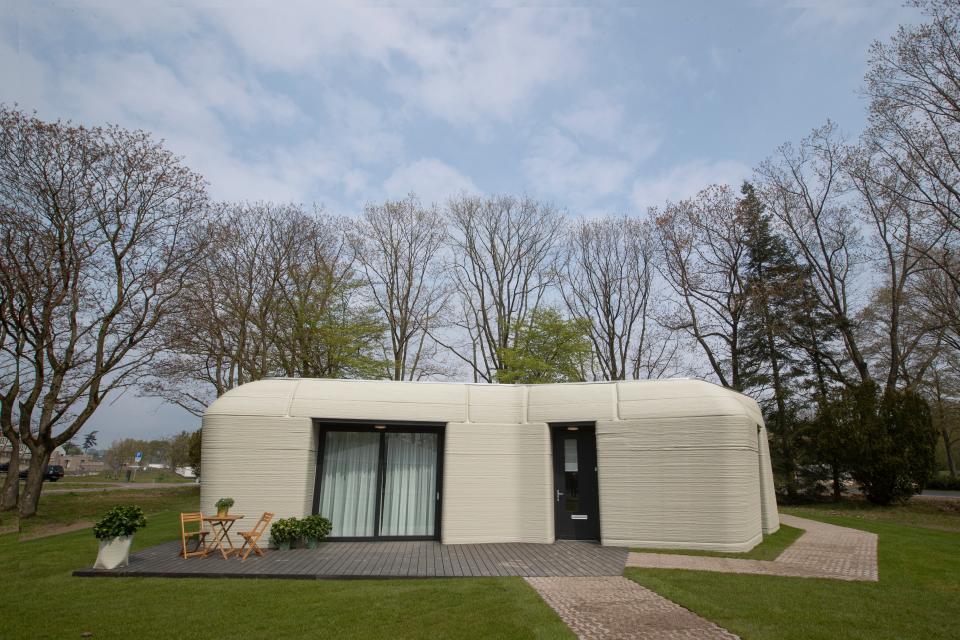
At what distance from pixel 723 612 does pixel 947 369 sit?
102 feet

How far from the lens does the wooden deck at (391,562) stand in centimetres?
826

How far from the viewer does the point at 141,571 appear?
8305 mm

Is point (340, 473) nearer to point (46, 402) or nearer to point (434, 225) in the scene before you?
point (46, 402)

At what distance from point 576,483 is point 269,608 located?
712 cm

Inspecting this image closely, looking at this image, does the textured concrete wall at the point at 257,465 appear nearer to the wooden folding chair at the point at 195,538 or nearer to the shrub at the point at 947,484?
the wooden folding chair at the point at 195,538

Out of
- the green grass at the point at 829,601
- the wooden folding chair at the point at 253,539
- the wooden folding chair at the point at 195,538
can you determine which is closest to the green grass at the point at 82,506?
the wooden folding chair at the point at 195,538

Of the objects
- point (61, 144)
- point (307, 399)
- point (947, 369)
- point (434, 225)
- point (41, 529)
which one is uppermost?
point (434, 225)

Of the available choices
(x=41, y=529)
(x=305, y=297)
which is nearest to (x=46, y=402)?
(x=41, y=529)

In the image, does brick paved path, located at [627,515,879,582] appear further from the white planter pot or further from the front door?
the white planter pot

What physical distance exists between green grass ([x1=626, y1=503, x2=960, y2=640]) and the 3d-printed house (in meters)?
2.42

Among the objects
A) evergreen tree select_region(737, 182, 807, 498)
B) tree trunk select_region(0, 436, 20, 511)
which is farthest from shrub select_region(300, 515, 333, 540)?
evergreen tree select_region(737, 182, 807, 498)

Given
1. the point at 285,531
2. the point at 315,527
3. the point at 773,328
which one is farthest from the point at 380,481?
the point at 773,328

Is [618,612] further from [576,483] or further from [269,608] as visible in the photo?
[576,483]

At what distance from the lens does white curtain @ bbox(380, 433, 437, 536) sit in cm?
1164
